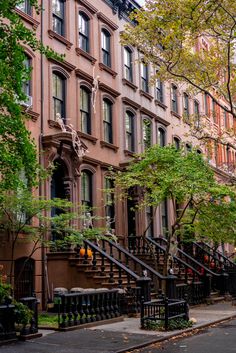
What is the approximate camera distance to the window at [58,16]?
19781 millimetres

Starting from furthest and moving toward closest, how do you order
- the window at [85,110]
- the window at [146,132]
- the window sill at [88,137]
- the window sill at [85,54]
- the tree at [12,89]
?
1. the window at [146,132]
2. the window at [85,110]
3. the window sill at [85,54]
4. the window sill at [88,137]
5. the tree at [12,89]

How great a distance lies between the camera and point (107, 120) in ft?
74.3

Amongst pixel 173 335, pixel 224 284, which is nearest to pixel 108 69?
pixel 224 284

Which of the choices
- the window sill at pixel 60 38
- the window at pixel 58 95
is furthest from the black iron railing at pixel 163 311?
the window sill at pixel 60 38

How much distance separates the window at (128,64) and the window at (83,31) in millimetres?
3413

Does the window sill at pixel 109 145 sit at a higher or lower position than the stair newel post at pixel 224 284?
higher

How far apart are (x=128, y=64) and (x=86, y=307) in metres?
15.0

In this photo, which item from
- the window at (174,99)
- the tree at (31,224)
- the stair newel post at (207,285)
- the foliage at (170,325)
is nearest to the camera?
the foliage at (170,325)

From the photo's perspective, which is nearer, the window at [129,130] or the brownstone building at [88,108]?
the brownstone building at [88,108]

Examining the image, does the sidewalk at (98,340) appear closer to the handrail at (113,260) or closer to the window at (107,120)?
the handrail at (113,260)

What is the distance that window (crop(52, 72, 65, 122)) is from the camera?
19.1 metres

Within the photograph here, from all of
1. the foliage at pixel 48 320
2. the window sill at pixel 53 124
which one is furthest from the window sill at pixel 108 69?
the foliage at pixel 48 320

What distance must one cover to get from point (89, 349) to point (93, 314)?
11.3 feet

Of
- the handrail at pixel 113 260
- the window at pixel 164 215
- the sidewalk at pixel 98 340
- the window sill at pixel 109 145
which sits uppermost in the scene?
the window sill at pixel 109 145
